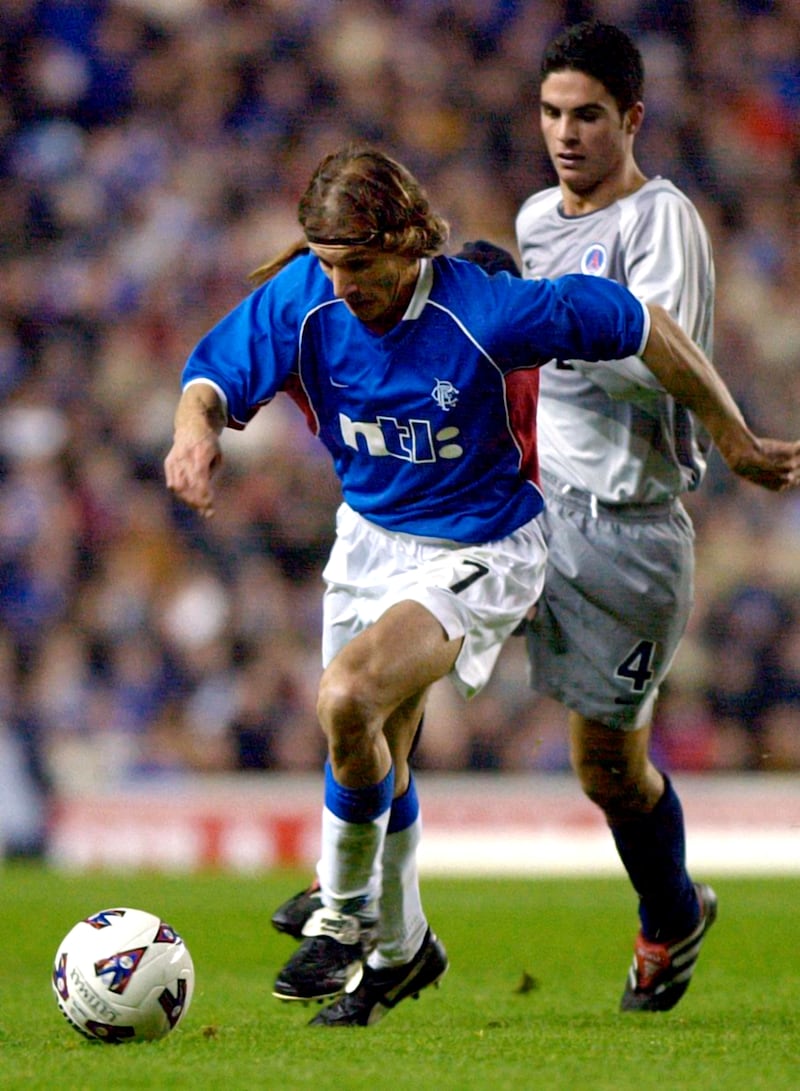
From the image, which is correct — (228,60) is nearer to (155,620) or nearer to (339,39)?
(339,39)

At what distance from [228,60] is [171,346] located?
9.31ft

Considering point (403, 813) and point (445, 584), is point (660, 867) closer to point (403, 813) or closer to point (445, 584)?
point (403, 813)

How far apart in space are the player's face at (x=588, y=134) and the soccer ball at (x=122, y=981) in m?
2.27

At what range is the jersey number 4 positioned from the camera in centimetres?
507

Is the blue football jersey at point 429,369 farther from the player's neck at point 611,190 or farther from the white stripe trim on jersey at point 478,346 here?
the player's neck at point 611,190

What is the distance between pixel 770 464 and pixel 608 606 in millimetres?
906

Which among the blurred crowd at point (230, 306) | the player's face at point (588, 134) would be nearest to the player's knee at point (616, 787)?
the player's face at point (588, 134)

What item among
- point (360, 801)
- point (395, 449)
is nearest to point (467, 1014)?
point (360, 801)

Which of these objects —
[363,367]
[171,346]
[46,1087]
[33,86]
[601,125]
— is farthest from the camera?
[33,86]

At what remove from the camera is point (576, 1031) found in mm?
4406

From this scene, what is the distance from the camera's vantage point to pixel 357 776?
4.15 m

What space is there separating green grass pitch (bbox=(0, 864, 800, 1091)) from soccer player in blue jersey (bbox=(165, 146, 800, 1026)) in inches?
10.9

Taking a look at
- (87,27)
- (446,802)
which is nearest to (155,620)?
(446,802)

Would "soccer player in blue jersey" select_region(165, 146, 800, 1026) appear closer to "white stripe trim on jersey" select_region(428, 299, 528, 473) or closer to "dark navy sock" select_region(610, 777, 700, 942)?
"white stripe trim on jersey" select_region(428, 299, 528, 473)
